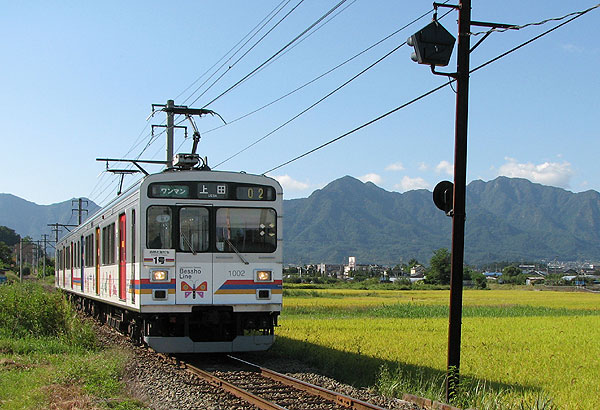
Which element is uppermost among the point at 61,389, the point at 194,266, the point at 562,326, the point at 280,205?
the point at 280,205

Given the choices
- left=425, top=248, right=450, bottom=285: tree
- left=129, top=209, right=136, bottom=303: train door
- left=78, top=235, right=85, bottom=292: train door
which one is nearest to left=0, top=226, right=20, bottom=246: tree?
left=425, top=248, right=450, bottom=285: tree

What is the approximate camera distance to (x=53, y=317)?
1647cm

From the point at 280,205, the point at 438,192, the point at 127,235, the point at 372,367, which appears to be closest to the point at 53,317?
the point at 127,235

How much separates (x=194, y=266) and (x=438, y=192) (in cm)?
482

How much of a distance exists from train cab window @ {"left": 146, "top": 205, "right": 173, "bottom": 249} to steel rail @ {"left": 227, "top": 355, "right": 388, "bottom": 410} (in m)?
2.65

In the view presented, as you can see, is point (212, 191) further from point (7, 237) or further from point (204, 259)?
point (7, 237)

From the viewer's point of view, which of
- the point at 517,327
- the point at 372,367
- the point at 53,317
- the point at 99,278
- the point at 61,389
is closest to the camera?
the point at 61,389

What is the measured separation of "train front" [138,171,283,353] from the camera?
1250 centimetres

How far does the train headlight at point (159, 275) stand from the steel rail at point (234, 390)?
5.01ft

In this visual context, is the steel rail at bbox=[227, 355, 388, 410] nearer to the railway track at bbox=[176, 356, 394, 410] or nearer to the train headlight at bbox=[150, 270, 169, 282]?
the railway track at bbox=[176, 356, 394, 410]

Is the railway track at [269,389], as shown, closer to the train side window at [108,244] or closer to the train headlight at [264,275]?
the train headlight at [264,275]

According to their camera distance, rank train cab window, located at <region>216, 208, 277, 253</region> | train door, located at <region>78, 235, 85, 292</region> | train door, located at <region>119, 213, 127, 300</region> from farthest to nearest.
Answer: train door, located at <region>78, 235, 85, 292</region> < train door, located at <region>119, 213, 127, 300</region> < train cab window, located at <region>216, 208, 277, 253</region>

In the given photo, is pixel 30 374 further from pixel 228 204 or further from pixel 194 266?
pixel 228 204

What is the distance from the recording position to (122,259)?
1418 cm
